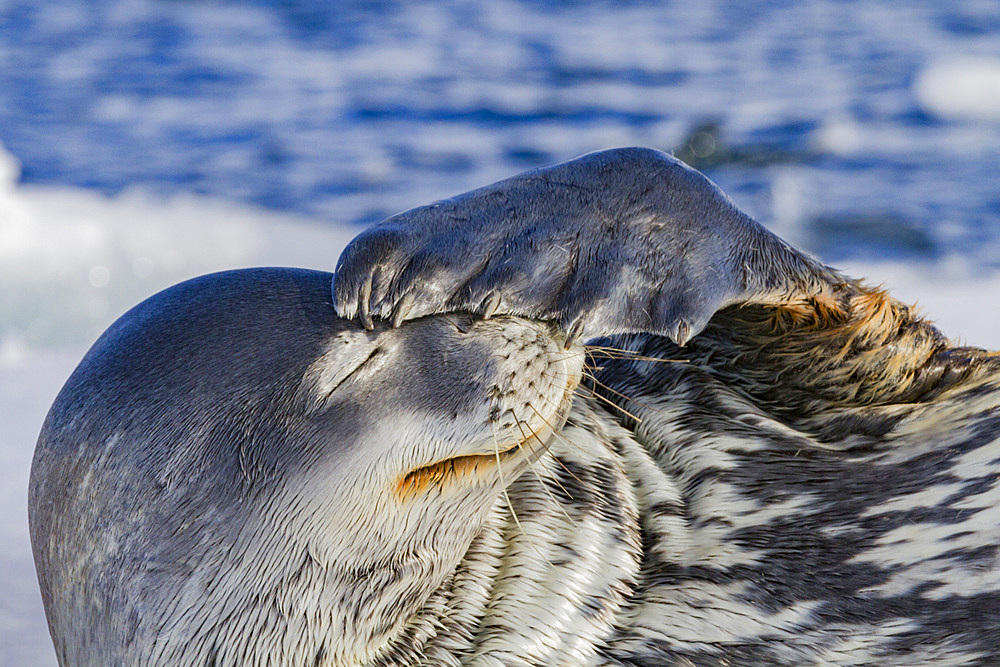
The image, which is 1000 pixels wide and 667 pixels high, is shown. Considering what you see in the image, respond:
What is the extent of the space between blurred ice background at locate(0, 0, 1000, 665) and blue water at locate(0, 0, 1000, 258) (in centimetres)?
3

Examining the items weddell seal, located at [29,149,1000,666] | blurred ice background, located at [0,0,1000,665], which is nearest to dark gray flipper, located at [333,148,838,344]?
weddell seal, located at [29,149,1000,666]

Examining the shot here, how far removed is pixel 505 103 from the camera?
340 inches

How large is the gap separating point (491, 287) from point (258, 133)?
6737 millimetres

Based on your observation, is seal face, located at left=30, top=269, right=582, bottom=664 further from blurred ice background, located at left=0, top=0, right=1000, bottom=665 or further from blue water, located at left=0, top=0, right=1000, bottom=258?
blue water, located at left=0, top=0, right=1000, bottom=258

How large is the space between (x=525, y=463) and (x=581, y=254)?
35 cm

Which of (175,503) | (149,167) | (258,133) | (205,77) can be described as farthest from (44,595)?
(205,77)

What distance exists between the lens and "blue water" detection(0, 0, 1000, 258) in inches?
274

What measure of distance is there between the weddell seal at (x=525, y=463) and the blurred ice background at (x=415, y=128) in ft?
3.92

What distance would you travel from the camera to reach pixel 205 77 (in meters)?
9.55

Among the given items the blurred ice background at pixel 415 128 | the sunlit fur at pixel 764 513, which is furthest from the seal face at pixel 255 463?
the blurred ice background at pixel 415 128

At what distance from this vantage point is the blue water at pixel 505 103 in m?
6.96

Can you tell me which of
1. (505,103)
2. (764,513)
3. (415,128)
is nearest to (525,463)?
(764,513)

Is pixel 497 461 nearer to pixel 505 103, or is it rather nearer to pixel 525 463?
pixel 525 463

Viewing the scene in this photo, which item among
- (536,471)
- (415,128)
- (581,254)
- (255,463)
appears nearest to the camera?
(255,463)
